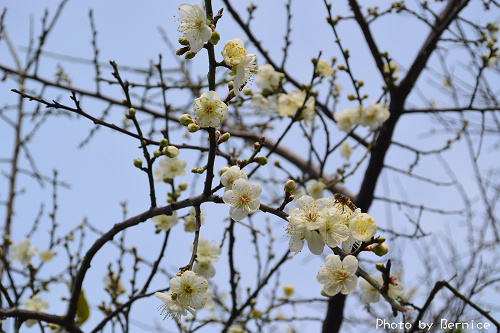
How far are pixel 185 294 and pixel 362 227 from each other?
68 centimetres

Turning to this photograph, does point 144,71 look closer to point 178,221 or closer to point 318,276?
point 178,221

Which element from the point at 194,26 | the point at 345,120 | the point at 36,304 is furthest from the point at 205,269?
the point at 345,120

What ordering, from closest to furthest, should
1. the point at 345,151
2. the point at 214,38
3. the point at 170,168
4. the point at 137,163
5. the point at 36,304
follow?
1. the point at 214,38
2. the point at 137,163
3. the point at 170,168
4. the point at 36,304
5. the point at 345,151

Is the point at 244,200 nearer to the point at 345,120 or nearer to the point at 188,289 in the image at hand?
the point at 188,289

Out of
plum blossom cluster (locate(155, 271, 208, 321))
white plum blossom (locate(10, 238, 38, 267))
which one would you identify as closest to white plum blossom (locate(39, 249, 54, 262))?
white plum blossom (locate(10, 238, 38, 267))

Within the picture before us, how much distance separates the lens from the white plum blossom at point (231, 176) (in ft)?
5.30

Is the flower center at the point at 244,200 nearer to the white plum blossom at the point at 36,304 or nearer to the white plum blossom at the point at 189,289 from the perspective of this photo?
the white plum blossom at the point at 189,289

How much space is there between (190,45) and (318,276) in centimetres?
98

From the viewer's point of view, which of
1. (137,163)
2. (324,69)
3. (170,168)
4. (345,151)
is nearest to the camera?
(137,163)

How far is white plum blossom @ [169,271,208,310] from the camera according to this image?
1459mm

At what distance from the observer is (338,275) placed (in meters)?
1.60

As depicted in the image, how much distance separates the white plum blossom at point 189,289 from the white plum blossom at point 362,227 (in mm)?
564

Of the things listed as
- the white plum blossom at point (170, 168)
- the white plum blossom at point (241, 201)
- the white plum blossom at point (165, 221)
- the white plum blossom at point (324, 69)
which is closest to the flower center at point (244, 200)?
the white plum blossom at point (241, 201)

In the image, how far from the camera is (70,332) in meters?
2.20
